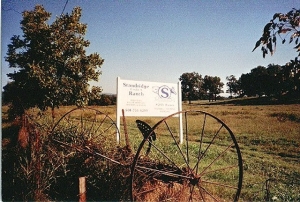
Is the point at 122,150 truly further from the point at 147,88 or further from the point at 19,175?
the point at 147,88

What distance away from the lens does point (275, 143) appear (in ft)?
32.5

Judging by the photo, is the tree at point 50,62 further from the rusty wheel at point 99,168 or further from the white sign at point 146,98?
the rusty wheel at point 99,168

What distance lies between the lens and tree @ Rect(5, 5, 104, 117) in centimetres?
1038

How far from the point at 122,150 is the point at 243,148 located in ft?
22.2

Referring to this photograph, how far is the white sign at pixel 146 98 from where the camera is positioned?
275 inches

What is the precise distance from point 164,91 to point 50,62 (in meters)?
6.12

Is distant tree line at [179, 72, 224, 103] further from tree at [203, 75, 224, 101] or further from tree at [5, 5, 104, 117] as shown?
tree at [5, 5, 104, 117]

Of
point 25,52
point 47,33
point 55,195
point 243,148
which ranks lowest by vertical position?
point 243,148

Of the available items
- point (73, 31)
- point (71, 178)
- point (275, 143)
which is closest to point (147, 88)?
point (71, 178)

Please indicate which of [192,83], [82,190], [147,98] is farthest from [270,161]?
[192,83]

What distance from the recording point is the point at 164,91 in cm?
814

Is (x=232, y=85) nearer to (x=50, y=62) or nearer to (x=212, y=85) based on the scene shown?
(x=212, y=85)

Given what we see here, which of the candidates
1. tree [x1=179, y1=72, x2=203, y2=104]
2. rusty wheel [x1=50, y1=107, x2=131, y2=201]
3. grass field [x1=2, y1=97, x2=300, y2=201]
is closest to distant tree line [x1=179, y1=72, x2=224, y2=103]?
tree [x1=179, y1=72, x2=203, y2=104]

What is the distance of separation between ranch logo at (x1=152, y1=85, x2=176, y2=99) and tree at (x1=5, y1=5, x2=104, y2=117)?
17.0 ft
